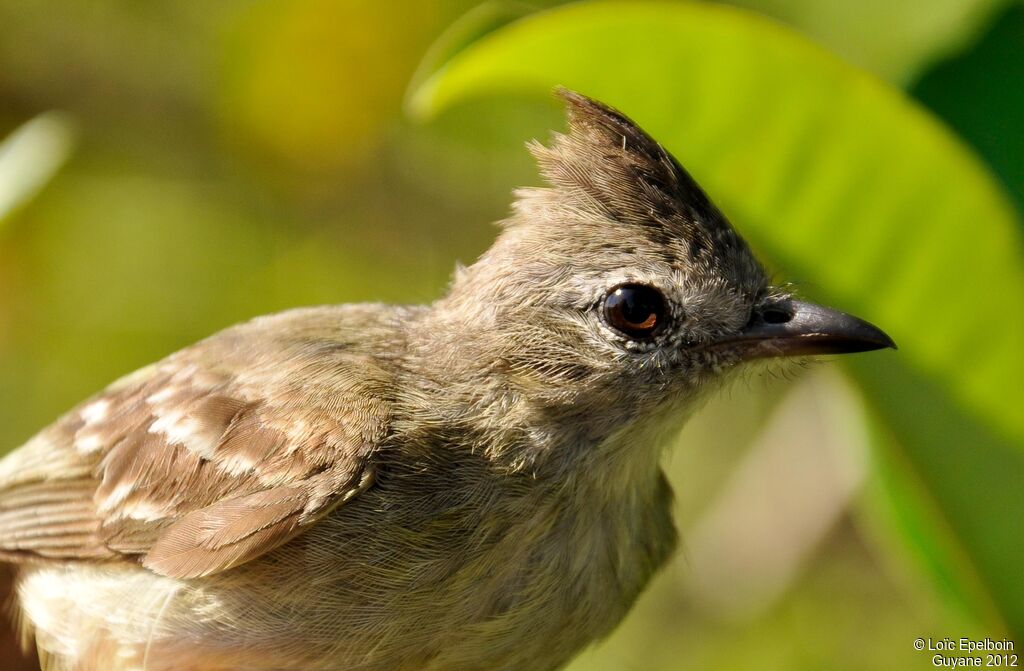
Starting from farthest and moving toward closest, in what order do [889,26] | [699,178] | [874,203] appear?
1. [889,26]
2. [699,178]
3. [874,203]

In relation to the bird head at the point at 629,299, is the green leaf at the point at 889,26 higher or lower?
higher

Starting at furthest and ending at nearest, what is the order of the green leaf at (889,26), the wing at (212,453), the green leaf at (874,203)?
the green leaf at (889,26) → the wing at (212,453) → the green leaf at (874,203)

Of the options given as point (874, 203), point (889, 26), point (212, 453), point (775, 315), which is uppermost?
point (889, 26)

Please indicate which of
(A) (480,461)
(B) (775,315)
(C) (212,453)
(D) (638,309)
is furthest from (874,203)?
(C) (212,453)

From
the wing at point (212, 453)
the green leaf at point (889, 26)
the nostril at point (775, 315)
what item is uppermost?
the green leaf at point (889, 26)

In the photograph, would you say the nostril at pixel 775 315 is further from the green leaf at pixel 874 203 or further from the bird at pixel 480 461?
the green leaf at pixel 874 203

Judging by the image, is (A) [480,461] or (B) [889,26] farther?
(B) [889,26]

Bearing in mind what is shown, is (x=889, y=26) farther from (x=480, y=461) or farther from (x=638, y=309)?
(x=480, y=461)

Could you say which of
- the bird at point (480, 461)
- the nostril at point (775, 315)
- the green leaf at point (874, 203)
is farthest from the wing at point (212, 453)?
the nostril at point (775, 315)
